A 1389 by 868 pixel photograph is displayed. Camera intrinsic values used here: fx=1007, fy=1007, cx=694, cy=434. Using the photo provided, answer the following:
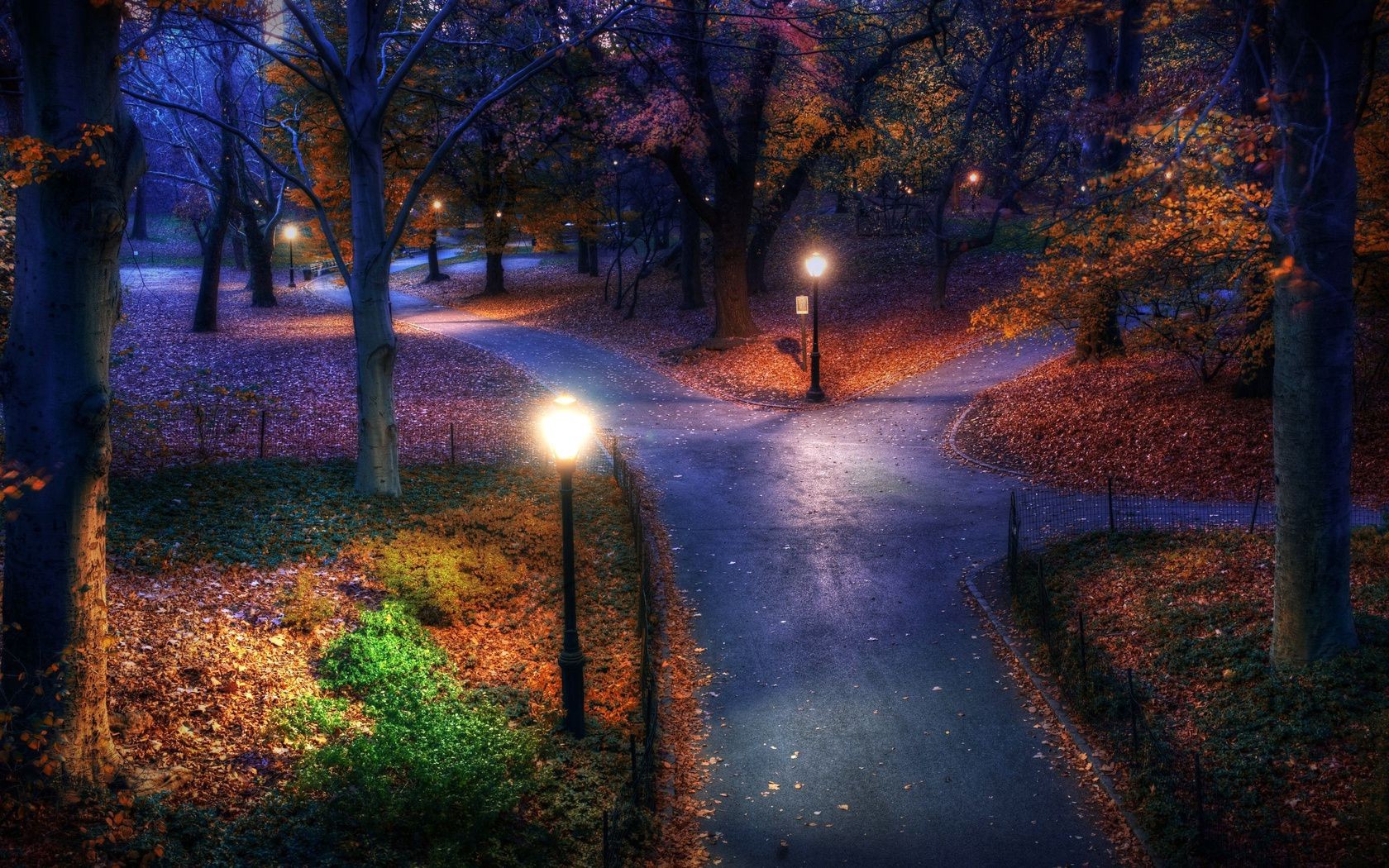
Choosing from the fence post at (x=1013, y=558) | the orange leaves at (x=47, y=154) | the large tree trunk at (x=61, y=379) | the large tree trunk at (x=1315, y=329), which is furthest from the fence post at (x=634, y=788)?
the fence post at (x=1013, y=558)

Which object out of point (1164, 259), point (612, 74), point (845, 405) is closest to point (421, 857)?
point (1164, 259)

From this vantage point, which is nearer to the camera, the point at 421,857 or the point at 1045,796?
the point at 421,857

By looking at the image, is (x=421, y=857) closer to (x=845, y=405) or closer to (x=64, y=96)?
(x=64, y=96)

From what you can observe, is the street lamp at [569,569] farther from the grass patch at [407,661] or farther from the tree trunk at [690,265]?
the tree trunk at [690,265]

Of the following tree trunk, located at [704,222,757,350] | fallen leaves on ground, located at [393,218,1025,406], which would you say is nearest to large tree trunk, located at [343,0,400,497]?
fallen leaves on ground, located at [393,218,1025,406]

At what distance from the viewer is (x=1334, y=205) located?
773 centimetres

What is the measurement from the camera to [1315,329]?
803 centimetres

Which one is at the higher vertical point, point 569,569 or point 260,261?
point 260,261

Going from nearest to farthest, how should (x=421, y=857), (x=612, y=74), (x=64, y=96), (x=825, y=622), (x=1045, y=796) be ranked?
(x=64, y=96)
(x=421, y=857)
(x=1045, y=796)
(x=825, y=622)
(x=612, y=74)

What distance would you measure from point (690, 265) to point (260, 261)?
16.7 meters

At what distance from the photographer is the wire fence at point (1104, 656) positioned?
290 inches

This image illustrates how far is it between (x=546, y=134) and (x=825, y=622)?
14.2 meters

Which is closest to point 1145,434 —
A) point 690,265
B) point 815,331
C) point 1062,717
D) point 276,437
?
point 815,331

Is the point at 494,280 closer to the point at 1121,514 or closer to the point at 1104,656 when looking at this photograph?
the point at 1121,514
